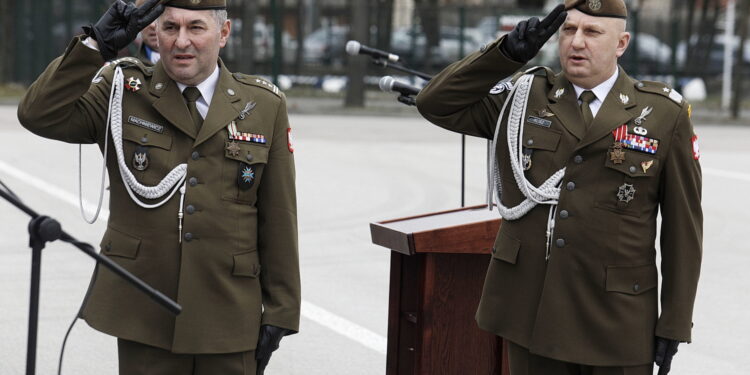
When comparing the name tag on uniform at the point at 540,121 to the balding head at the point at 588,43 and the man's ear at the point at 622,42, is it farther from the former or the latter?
the man's ear at the point at 622,42

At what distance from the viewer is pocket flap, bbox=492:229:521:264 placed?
4.02 m

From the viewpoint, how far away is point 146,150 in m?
3.80

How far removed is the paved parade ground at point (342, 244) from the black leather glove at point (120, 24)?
133 inches

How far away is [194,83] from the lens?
3850mm

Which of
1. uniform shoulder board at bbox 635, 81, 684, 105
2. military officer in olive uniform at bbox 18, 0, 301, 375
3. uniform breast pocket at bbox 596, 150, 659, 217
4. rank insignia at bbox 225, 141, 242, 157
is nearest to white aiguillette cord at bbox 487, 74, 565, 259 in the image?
uniform breast pocket at bbox 596, 150, 659, 217

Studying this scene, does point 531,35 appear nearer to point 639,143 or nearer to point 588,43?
point 588,43

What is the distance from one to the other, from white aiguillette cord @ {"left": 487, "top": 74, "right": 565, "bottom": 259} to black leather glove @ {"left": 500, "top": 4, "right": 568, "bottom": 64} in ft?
0.73

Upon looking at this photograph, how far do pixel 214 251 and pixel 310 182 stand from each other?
377 inches

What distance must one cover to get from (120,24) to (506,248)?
55.6 inches

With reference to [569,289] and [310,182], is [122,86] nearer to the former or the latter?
[569,289]

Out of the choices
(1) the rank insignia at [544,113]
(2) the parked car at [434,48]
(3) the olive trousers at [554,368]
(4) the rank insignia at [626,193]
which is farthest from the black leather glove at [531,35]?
(2) the parked car at [434,48]

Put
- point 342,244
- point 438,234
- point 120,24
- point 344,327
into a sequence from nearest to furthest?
point 120,24 < point 438,234 < point 344,327 < point 342,244

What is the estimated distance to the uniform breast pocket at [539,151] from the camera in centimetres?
399

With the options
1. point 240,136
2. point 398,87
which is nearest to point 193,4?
point 240,136
